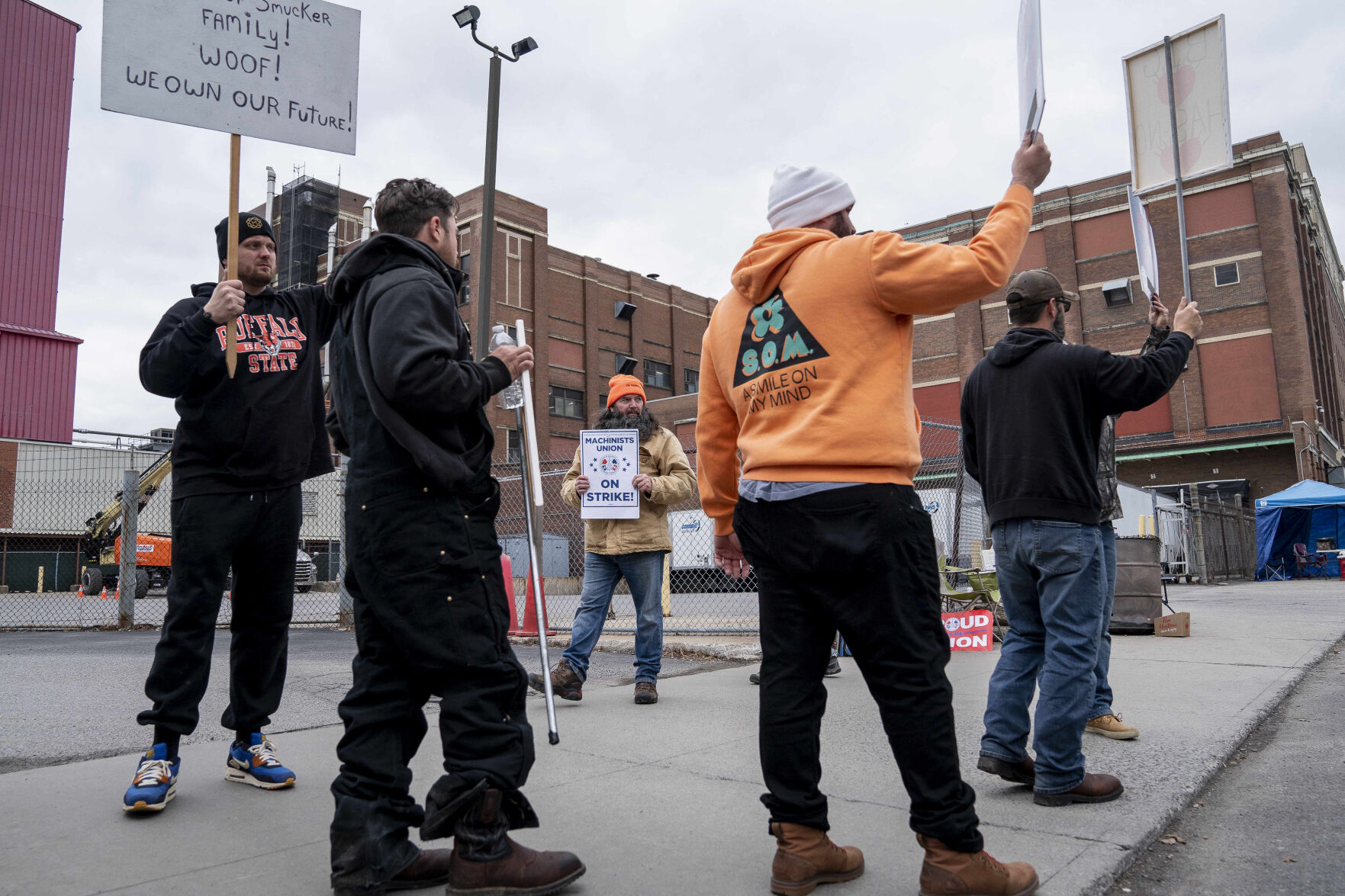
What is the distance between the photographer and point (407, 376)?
226cm

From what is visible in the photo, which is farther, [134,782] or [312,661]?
[312,661]

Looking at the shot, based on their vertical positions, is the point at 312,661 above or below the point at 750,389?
below

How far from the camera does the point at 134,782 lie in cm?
298

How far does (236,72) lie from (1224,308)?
129 ft

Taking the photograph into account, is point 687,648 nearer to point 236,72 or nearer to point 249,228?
point 249,228

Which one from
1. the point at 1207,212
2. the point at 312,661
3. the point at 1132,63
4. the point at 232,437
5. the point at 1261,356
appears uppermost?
the point at 1207,212

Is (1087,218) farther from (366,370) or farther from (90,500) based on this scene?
(366,370)

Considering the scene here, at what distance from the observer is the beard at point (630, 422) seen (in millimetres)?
5988

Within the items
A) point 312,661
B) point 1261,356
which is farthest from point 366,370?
point 1261,356

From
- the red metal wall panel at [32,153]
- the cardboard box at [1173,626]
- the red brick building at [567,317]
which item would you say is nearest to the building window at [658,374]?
the red brick building at [567,317]

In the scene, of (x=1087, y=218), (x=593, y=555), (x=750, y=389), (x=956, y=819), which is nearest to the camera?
(x=956, y=819)

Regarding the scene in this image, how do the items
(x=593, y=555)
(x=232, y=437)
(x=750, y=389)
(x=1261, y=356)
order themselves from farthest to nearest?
(x=1261, y=356)
(x=593, y=555)
(x=232, y=437)
(x=750, y=389)

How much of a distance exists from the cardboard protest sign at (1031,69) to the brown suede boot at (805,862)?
1954 mm

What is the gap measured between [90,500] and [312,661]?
13.8m
